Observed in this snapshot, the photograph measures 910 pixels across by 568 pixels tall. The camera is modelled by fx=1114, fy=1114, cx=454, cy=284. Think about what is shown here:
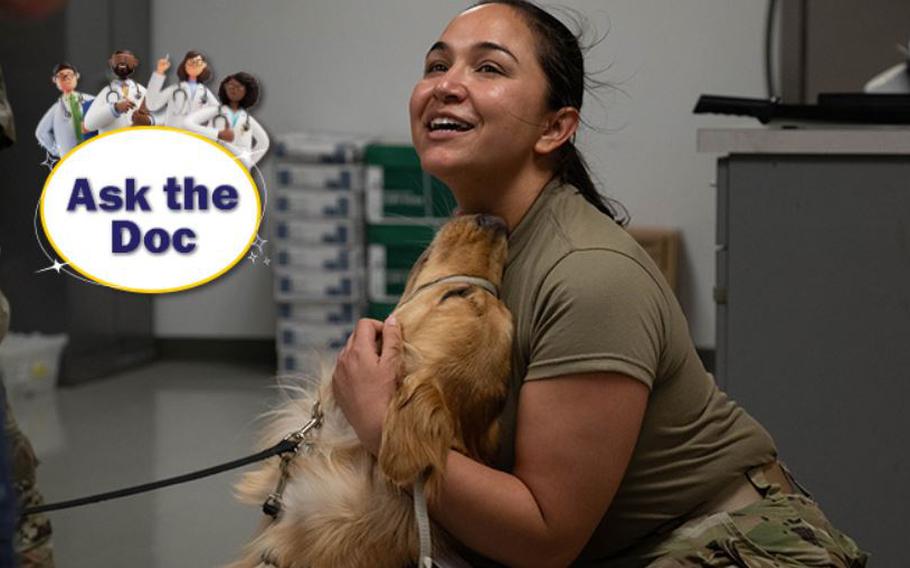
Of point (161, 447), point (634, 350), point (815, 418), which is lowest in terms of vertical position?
point (161, 447)

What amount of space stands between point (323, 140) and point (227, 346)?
838 millimetres

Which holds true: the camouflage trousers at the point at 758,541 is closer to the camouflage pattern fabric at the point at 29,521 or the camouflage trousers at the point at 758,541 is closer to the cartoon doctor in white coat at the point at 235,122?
the cartoon doctor in white coat at the point at 235,122

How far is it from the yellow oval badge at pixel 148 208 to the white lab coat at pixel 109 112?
18 mm

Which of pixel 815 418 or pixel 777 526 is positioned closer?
pixel 777 526

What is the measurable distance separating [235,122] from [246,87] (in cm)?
7

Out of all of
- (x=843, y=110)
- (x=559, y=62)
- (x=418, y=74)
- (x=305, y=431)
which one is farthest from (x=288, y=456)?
(x=418, y=74)

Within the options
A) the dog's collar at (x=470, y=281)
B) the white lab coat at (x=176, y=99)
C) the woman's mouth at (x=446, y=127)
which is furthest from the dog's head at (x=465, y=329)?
the white lab coat at (x=176, y=99)

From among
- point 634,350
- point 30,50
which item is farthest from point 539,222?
point 30,50

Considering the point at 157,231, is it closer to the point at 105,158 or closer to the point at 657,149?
the point at 105,158

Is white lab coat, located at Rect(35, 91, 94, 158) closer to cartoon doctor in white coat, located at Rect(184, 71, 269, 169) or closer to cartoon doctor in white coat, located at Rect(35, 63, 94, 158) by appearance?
cartoon doctor in white coat, located at Rect(35, 63, 94, 158)

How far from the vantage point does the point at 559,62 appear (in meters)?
1.46

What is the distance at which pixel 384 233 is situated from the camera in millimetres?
4199

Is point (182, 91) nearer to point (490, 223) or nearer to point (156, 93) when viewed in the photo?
point (156, 93)

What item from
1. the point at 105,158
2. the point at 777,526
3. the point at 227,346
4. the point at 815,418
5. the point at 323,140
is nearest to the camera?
the point at 105,158
